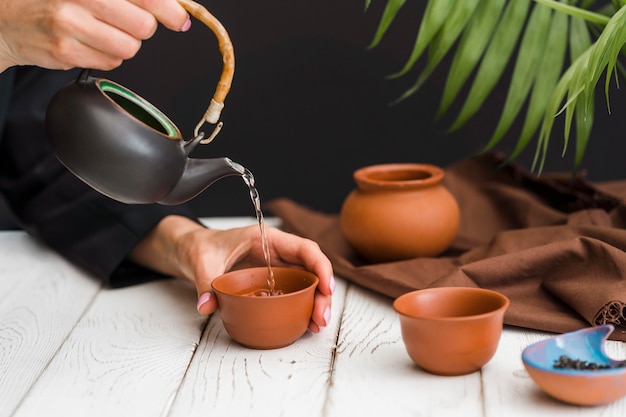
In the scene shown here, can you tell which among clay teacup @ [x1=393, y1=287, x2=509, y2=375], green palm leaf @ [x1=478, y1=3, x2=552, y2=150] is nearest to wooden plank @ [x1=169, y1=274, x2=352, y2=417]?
clay teacup @ [x1=393, y1=287, x2=509, y2=375]

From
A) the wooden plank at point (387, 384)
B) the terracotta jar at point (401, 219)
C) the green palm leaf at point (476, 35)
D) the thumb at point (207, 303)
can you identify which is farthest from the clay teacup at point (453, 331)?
the green palm leaf at point (476, 35)

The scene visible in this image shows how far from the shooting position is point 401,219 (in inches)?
68.4

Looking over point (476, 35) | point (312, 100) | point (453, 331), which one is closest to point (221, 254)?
point (453, 331)

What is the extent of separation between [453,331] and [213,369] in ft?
1.16

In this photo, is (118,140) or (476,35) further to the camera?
(476,35)

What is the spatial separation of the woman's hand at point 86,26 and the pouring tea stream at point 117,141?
0.16ft

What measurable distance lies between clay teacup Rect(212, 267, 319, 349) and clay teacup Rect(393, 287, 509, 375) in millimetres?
162

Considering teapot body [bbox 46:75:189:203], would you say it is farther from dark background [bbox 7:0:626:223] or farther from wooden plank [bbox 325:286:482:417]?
dark background [bbox 7:0:626:223]

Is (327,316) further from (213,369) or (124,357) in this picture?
(124,357)

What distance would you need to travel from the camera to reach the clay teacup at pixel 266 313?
4.30ft

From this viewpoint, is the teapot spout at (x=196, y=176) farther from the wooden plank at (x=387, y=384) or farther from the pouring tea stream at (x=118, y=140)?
the wooden plank at (x=387, y=384)

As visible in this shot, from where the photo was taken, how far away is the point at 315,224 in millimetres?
2018

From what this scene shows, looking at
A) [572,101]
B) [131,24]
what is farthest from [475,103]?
[131,24]

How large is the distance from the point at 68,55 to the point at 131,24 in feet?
0.30
